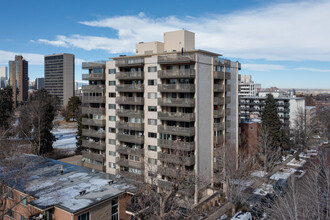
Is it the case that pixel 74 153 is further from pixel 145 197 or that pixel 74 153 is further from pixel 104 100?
pixel 145 197

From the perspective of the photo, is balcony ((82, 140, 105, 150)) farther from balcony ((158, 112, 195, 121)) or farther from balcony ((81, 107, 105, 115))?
balcony ((158, 112, 195, 121))

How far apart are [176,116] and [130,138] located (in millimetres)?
8043

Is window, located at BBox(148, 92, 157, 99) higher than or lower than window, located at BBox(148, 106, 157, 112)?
higher

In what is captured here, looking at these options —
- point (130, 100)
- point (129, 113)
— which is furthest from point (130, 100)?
point (129, 113)

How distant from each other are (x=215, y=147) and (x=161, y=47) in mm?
17254

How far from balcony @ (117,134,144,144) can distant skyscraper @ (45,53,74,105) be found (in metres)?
145

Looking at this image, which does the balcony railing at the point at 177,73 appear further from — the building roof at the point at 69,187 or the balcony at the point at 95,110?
the building roof at the point at 69,187

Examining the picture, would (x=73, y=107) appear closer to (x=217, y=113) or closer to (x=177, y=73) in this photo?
(x=217, y=113)

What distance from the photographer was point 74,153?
2163 inches

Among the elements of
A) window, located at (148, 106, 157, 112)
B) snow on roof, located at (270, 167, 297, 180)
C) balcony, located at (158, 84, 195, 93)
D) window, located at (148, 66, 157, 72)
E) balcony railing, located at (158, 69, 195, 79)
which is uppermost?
window, located at (148, 66, 157, 72)

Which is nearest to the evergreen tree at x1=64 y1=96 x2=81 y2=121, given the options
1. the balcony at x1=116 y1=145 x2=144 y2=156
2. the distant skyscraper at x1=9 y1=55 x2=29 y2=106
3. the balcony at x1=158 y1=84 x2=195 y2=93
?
the balcony at x1=116 y1=145 x2=144 y2=156

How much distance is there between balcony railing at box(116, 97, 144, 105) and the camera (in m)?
35.1

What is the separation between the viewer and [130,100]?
36.0m

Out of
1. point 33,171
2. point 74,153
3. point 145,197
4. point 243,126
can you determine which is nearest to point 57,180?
point 33,171
